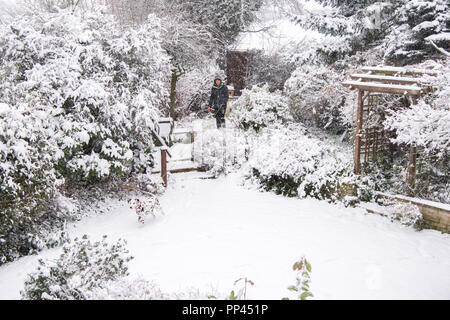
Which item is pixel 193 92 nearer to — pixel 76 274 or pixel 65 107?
pixel 65 107

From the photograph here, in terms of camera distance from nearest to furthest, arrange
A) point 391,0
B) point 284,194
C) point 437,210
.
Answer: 1. point 437,210
2. point 284,194
3. point 391,0

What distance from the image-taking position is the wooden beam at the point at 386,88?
605cm

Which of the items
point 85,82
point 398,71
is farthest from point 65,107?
point 398,71

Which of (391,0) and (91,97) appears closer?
(91,97)

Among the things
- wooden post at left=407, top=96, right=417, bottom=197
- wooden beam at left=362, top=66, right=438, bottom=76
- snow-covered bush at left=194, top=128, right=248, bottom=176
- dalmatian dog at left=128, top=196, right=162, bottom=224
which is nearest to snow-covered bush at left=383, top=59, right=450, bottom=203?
wooden post at left=407, top=96, right=417, bottom=197

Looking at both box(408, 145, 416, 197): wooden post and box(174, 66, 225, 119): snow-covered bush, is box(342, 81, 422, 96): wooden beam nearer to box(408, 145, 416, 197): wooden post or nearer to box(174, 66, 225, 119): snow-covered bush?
box(408, 145, 416, 197): wooden post

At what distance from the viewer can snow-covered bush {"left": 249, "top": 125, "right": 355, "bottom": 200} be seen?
748 centimetres

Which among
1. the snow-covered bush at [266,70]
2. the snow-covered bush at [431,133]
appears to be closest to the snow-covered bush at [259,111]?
the snow-covered bush at [266,70]

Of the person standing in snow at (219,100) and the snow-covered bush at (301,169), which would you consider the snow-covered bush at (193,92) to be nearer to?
the person standing in snow at (219,100)

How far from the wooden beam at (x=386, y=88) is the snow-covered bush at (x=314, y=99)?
324 cm
